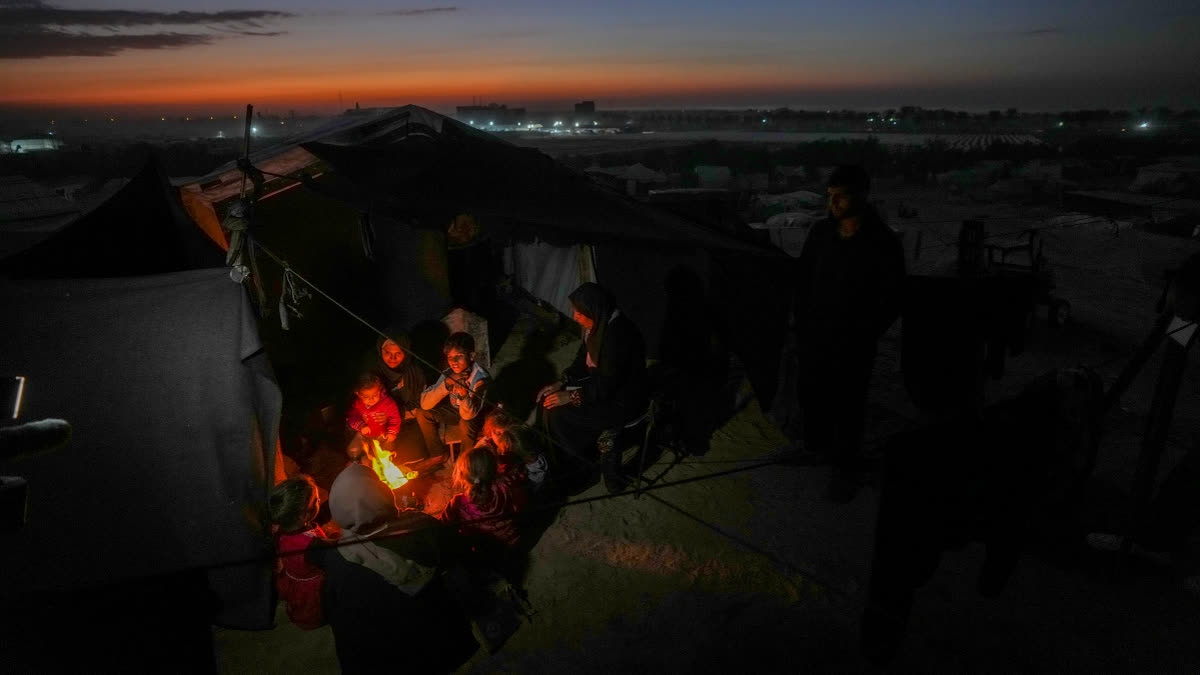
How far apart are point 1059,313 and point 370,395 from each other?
37.7ft

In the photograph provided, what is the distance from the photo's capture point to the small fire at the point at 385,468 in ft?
16.1

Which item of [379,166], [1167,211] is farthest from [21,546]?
[1167,211]

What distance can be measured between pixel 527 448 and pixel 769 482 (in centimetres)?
250

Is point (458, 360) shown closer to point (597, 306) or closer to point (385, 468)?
point (385, 468)

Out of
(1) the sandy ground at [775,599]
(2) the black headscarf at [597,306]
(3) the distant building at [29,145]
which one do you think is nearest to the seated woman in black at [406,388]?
(1) the sandy ground at [775,599]

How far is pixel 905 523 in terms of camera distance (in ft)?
9.09

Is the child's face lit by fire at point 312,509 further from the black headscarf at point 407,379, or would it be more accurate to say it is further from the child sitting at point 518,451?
the black headscarf at point 407,379

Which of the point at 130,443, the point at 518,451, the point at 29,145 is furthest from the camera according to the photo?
the point at 29,145

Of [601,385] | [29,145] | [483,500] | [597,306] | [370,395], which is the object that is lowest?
[483,500]

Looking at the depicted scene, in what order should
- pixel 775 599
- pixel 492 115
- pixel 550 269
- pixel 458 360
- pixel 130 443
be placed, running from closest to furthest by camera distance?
pixel 130 443 → pixel 775 599 → pixel 458 360 → pixel 550 269 → pixel 492 115

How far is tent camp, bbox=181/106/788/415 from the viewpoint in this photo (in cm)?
493

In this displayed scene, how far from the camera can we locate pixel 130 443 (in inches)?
134

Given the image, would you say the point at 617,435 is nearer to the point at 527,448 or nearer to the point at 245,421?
the point at 527,448

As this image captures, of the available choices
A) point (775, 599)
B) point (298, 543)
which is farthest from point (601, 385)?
point (298, 543)
